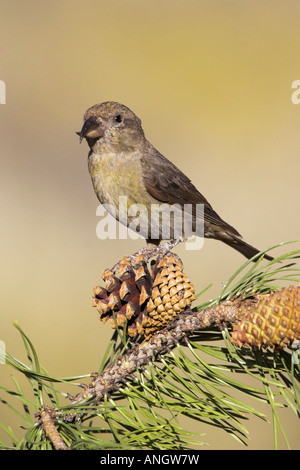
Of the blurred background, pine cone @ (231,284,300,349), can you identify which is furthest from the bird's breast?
pine cone @ (231,284,300,349)

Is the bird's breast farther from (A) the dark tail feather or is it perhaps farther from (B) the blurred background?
(B) the blurred background

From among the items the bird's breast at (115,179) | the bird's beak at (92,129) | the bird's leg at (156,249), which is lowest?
the bird's leg at (156,249)

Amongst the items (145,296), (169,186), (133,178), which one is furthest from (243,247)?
(145,296)

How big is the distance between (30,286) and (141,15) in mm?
2855

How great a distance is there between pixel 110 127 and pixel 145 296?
1.74m

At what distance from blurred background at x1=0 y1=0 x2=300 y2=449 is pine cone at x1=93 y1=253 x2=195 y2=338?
1.95 metres

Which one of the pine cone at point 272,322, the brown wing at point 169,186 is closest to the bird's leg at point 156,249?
the brown wing at point 169,186

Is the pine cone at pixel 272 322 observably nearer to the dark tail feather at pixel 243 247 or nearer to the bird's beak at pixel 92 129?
the bird's beak at pixel 92 129

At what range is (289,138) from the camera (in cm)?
485

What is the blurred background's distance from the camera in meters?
3.95

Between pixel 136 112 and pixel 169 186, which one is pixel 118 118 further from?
pixel 136 112

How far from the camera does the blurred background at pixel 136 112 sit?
156 inches

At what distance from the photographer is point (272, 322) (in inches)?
54.7

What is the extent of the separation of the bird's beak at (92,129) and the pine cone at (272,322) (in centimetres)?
180
